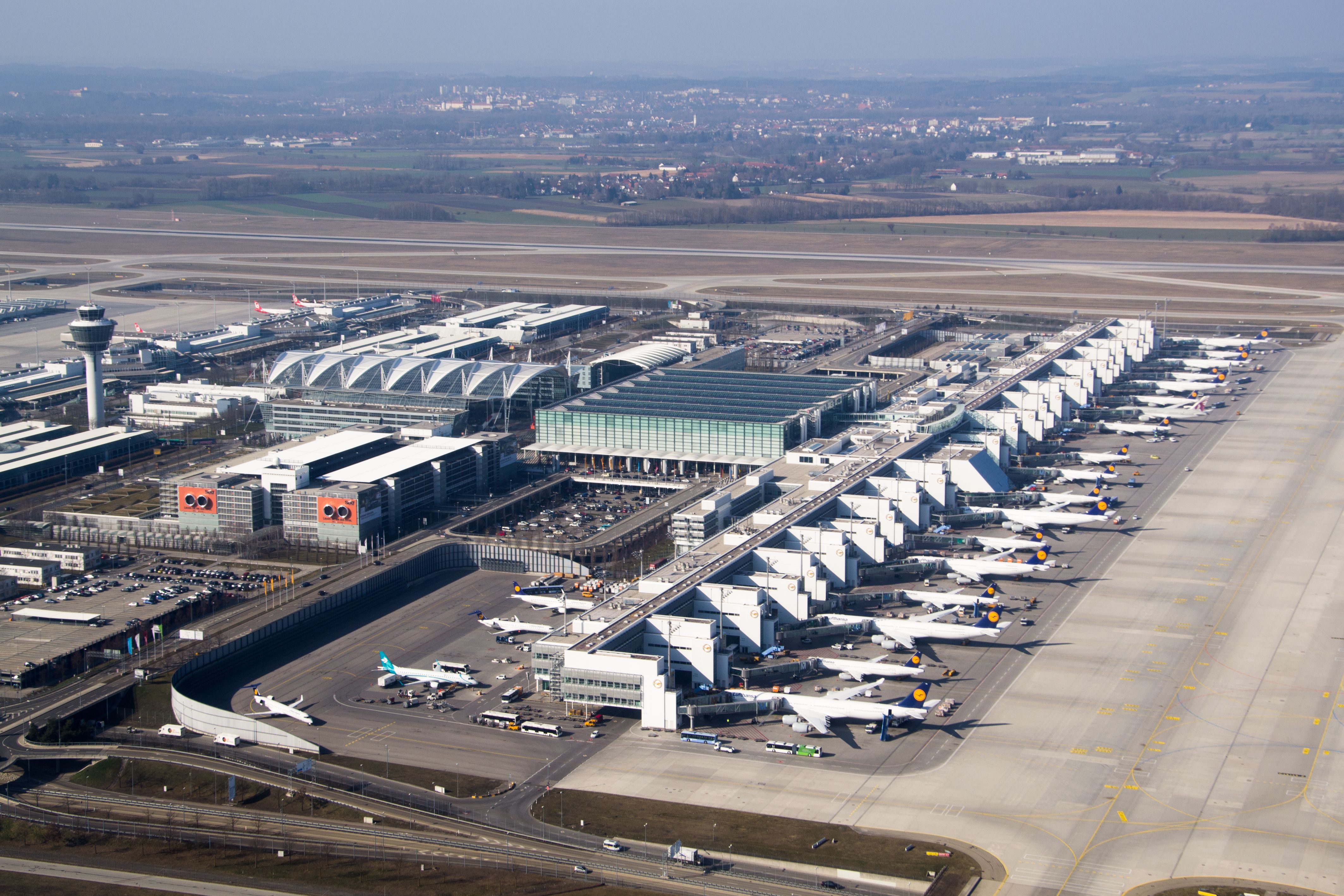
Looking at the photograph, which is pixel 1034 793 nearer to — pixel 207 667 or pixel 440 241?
pixel 207 667

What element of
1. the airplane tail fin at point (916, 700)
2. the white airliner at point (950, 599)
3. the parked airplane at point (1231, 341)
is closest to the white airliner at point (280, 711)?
the airplane tail fin at point (916, 700)

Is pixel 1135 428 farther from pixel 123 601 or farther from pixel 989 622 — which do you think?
pixel 123 601

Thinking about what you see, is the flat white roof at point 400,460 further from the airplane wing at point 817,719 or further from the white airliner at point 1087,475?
the white airliner at point 1087,475

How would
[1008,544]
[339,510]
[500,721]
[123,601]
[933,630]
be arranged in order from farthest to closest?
[339,510] < [1008,544] < [123,601] < [933,630] < [500,721]

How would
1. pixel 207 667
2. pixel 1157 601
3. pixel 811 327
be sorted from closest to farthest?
1. pixel 207 667
2. pixel 1157 601
3. pixel 811 327

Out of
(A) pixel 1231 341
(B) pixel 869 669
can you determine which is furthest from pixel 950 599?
(A) pixel 1231 341

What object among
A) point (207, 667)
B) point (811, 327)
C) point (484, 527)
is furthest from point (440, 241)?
point (207, 667)
